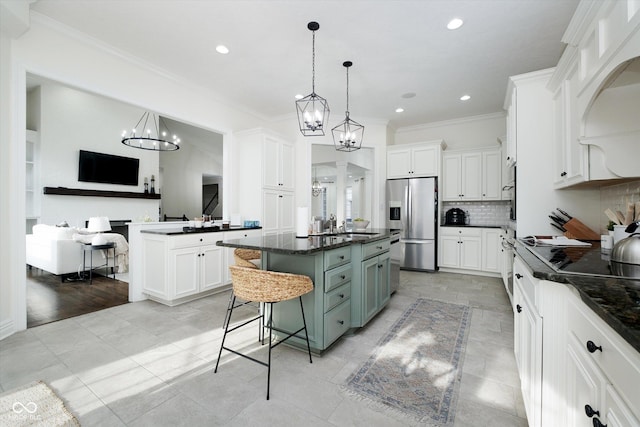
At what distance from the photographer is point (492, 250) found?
4.86m

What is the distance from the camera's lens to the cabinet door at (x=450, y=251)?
5.20m

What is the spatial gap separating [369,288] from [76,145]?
24.6 feet

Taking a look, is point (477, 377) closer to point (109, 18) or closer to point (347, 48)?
point (347, 48)

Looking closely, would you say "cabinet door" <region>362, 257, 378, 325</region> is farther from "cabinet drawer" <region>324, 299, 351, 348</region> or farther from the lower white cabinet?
the lower white cabinet

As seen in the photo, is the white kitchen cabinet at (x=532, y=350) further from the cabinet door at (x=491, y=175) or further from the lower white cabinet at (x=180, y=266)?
the cabinet door at (x=491, y=175)

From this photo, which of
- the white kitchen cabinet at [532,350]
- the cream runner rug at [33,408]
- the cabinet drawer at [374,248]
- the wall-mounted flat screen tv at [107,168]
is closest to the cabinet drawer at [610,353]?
the white kitchen cabinet at [532,350]

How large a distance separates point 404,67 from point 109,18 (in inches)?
132

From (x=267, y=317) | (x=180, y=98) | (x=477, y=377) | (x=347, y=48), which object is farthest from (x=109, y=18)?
(x=477, y=377)

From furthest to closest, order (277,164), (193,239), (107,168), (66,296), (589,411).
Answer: (107,168) < (277,164) < (66,296) < (193,239) < (589,411)

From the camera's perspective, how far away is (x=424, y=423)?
152cm

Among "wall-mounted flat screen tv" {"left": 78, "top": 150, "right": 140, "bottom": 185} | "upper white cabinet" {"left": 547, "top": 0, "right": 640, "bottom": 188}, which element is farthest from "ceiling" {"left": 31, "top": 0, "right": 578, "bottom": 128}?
"wall-mounted flat screen tv" {"left": 78, "top": 150, "right": 140, "bottom": 185}

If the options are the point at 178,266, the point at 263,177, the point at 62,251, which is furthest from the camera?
the point at 263,177

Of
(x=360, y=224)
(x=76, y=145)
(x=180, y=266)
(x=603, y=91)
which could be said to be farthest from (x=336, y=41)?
(x=76, y=145)

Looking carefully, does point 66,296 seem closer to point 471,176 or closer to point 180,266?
point 180,266
